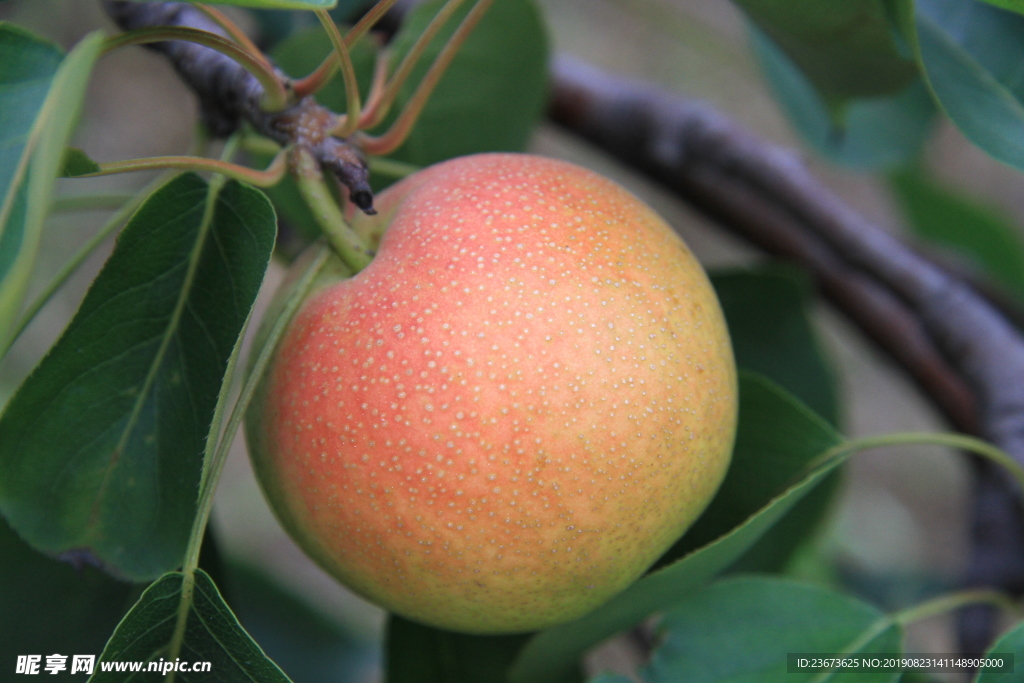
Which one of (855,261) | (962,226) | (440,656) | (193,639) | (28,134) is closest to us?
(28,134)

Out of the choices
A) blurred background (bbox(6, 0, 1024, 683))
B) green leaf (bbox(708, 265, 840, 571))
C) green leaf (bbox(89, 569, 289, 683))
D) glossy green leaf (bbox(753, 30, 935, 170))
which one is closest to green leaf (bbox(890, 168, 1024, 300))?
glossy green leaf (bbox(753, 30, 935, 170))

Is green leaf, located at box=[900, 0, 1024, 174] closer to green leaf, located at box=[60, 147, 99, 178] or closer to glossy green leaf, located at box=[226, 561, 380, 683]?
green leaf, located at box=[60, 147, 99, 178]

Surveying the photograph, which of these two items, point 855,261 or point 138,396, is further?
point 855,261

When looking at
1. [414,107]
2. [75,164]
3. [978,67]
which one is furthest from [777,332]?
[75,164]

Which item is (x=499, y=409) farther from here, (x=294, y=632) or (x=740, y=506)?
(x=294, y=632)

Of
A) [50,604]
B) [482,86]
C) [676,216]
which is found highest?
[482,86]

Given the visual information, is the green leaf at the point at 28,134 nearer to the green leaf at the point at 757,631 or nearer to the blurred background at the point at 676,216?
the green leaf at the point at 757,631
